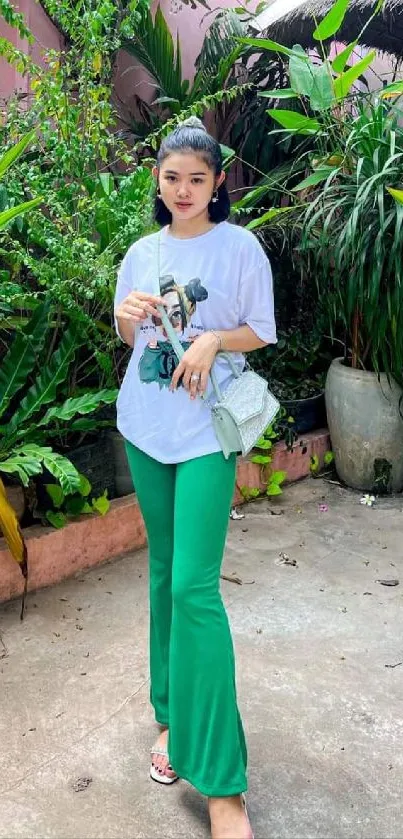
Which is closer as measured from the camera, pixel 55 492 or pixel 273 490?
pixel 55 492

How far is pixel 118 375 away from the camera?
133 inches

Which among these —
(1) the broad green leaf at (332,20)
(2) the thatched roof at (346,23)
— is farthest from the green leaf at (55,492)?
(2) the thatched roof at (346,23)

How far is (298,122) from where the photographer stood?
398 centimetres

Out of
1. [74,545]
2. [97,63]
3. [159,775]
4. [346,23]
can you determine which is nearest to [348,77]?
[346,23]

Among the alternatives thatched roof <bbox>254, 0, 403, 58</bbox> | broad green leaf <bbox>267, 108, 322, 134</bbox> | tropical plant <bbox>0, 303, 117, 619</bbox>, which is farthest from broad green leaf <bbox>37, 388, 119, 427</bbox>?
thatched roof <bbox>254, 0, 403, 58</bbox>

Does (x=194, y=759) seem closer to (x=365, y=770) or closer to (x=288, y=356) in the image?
(x=365, y=770)

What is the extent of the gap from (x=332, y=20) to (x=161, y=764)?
350cm

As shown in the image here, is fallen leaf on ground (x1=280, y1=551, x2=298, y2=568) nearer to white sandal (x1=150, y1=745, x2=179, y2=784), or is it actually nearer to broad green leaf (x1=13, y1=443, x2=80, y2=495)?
broad green leaf (x1=13, y1=443, x2=80, y2=495)

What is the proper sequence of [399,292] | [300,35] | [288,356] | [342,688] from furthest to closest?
[300,35], [288,356], [399,292], [342,688]

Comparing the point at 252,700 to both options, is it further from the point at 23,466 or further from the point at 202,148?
the point at 202,148

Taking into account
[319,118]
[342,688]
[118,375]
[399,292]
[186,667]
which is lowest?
[342,688]

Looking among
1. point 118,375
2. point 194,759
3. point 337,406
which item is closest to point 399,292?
point 337,406

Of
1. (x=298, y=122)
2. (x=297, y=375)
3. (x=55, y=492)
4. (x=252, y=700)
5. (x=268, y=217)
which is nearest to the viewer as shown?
(x=252, y=700)

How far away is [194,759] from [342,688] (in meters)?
0.79
